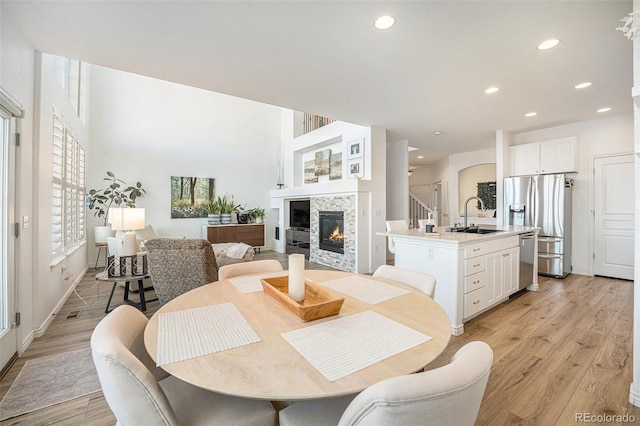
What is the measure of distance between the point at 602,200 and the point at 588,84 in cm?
232

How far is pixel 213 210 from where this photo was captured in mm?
6648

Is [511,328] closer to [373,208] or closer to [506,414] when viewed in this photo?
[506,414]

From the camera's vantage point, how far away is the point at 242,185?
283 inches

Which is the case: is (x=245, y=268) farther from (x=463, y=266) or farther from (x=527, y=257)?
(x=527, y=257)

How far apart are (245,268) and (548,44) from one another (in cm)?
320

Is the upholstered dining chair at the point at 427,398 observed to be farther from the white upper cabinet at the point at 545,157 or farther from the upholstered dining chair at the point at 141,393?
the white upper cabinet at the point at 545,157

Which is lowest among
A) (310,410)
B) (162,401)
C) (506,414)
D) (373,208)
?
(506,414)

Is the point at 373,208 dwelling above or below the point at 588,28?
below

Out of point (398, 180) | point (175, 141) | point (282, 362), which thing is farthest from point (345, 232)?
point (175, 141)

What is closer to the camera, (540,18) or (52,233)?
(540,18)

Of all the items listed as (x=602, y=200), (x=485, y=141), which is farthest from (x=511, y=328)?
(x=485, y=141)

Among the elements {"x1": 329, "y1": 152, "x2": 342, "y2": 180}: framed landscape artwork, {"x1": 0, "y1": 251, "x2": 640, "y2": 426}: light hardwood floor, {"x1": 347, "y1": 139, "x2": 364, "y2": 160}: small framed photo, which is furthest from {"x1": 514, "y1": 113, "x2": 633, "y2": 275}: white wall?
{"x1": 329, "y1": 152, "x2": 342, "y2": 180}: framed landscape artwork

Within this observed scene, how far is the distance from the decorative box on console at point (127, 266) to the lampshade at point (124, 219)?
0.44 meters

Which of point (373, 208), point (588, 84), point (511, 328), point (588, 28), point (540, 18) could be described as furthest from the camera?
point (373, 208)
